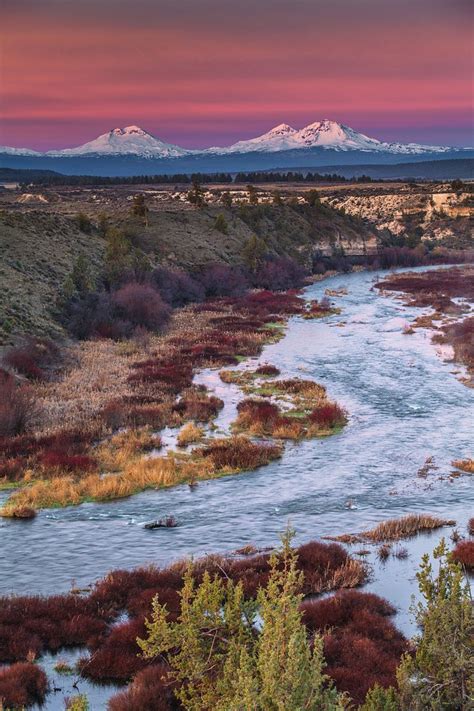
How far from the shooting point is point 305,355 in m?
38.7

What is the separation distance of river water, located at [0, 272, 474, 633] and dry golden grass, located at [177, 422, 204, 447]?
174 centimetres

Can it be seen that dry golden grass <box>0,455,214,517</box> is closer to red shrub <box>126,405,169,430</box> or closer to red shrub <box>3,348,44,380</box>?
red shrub <box>126,405,169,430</box>

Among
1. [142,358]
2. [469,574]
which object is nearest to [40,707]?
[469,574]

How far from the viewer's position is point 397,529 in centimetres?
1767

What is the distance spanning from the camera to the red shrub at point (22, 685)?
10.6m

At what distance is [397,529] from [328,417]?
29.0 feet

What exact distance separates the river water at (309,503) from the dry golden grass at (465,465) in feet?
1.70

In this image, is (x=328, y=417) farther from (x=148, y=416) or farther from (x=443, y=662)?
(x=443, y=662)

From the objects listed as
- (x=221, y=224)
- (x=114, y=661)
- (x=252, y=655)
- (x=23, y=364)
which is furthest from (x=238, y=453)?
(x=221, y=224)

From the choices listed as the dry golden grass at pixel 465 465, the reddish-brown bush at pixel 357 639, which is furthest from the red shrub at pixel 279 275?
the reddish-brown bush at pixel 357 639

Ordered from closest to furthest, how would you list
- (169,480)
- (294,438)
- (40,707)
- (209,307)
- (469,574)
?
(40,707) → (469,574) → (169,480) → (294,438) → (209,307)

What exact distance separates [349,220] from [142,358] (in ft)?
243

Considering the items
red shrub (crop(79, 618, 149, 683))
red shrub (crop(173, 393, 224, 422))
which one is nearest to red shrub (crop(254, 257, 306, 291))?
red shrub (crop(173, 393, 224, 422))

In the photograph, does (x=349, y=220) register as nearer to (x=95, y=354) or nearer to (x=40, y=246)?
(x=40, y=246)
